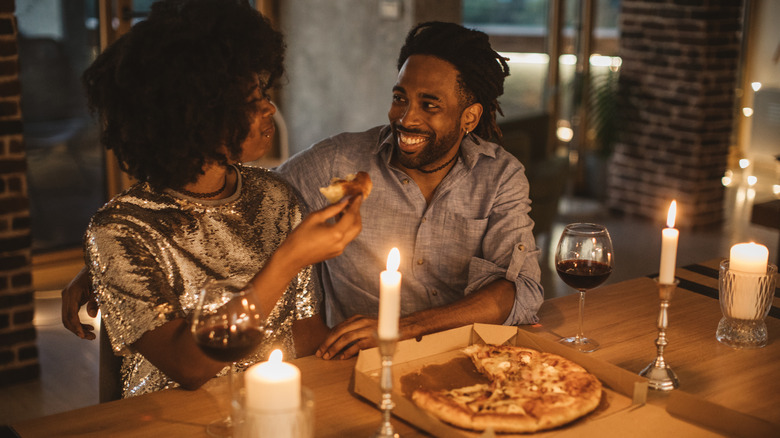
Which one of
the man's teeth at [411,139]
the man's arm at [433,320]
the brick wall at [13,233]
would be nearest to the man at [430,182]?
the man's teeth at [411,139]

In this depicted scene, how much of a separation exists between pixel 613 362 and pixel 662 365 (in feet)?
0.41

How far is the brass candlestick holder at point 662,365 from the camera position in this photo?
1.41m

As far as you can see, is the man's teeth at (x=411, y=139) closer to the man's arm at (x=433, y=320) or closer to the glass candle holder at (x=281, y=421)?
the man's arm at (x=433, y=320)

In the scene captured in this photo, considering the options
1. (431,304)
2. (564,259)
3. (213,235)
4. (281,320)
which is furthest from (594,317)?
(213,235)

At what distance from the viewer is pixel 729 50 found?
5.52 meters

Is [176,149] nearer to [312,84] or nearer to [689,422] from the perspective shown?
[689,422]

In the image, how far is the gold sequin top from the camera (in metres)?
1.54

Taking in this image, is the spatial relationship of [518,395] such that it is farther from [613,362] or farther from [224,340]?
[224,340]

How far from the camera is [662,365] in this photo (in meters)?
1.48

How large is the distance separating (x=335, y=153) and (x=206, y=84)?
61 cm

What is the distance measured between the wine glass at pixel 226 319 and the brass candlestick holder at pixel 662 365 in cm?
68

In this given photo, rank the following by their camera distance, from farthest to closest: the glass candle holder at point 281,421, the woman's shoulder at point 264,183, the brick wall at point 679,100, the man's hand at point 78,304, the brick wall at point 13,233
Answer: the brick wall at point 679,100 → the brick wall at point 13,233 → the woman's shoulder at point 264,183 → the man's hand at point 78,304 → the glass candle holder at point 281,421

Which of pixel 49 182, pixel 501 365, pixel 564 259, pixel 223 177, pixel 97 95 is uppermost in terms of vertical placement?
pixel 97 95

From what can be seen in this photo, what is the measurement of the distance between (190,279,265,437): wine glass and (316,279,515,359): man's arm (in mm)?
354
